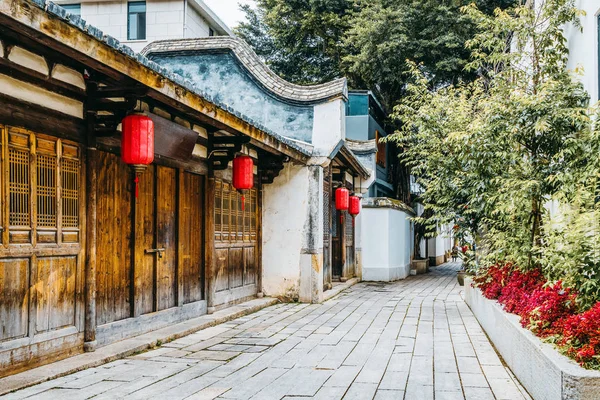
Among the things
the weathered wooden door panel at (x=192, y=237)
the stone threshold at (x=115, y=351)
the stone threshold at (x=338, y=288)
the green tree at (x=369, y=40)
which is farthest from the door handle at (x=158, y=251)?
the green tree at (x=369, y=40)

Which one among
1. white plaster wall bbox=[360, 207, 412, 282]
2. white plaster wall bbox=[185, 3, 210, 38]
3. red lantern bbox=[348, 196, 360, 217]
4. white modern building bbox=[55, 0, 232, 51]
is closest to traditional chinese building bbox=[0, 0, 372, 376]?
red lantern bbox=[348, 196, 360, 217]

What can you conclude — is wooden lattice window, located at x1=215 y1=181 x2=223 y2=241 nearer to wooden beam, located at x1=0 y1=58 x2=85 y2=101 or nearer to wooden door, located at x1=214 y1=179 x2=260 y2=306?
wooden door, located at x1=214 y1=179 x2=260 y2=306

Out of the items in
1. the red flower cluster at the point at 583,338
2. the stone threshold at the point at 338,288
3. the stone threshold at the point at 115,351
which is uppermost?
the red flower cluster at the point at 583,338

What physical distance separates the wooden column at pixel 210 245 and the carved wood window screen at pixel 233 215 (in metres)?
0.29

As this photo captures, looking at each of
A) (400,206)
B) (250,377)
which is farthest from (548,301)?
(400,206)

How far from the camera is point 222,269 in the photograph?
359 inches

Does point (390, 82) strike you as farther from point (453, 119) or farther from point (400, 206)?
point (453, 119)

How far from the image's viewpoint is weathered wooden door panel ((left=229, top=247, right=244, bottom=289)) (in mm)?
9484

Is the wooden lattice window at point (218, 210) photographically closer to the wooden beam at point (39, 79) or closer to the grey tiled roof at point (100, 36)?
the grey tiled roof at point (100, 36)

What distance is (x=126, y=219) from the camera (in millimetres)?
6516

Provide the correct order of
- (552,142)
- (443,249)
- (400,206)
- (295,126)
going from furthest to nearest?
(443,249) < (400,206) < (295,126) < (552,142)

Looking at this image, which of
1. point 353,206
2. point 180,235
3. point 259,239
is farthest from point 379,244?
point 180,235

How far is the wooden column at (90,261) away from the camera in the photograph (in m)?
5.68

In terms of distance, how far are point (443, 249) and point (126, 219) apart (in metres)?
24.8
